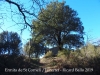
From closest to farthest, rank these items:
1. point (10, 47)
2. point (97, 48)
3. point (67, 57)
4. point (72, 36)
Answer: point (10, 47)
point (67, 57)
point (97, 48)
point (72, 36)

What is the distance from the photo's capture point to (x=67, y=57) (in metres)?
16.1

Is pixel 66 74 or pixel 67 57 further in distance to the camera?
pixel 67 57

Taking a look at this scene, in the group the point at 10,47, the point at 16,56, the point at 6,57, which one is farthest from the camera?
the point at 10,47

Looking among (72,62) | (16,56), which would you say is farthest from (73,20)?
(16,56)

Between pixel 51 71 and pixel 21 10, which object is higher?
pixel 21 10

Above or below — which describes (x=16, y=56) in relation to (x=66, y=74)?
above

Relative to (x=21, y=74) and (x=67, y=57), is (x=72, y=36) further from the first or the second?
(x=21, y=74)

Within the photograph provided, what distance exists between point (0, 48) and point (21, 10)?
3.91 metres

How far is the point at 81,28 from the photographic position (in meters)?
33.4

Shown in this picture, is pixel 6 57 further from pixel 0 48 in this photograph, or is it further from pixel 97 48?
pixel 97 48

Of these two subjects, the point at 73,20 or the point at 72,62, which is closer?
the point at 72,62

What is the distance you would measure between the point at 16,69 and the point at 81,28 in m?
23.1

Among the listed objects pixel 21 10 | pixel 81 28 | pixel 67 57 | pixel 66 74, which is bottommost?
pixel 66 74

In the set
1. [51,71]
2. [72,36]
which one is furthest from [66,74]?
[72,36]
